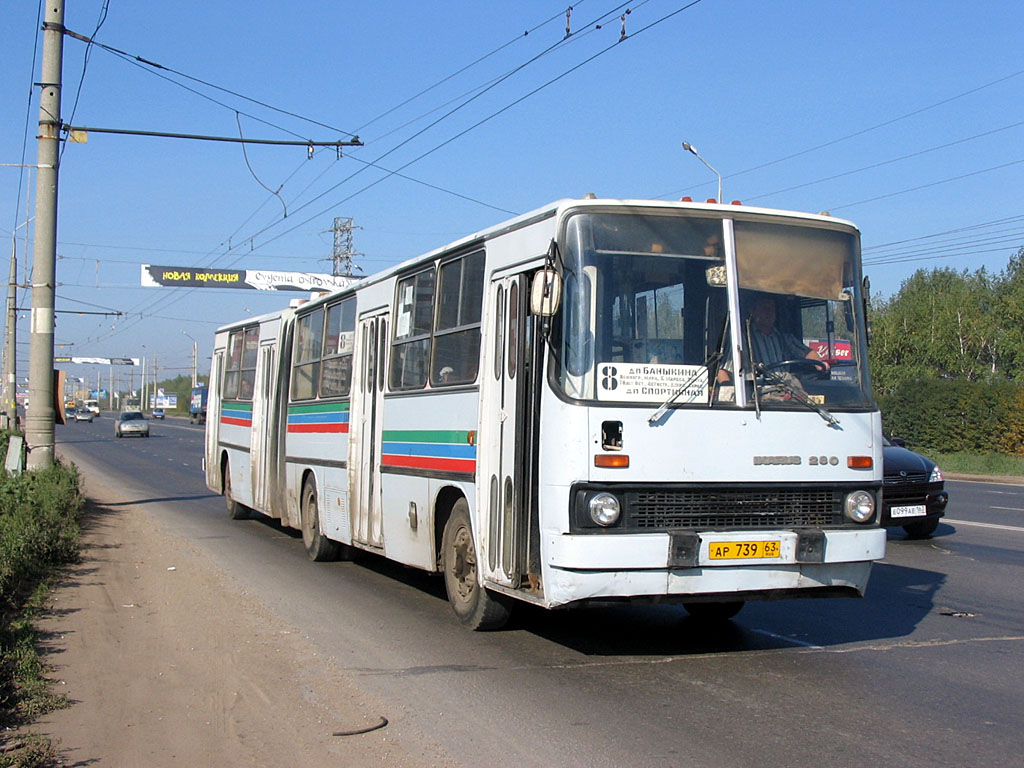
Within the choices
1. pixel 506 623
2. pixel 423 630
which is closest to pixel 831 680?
pixel 506 623

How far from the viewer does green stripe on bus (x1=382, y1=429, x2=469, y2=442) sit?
8.62 meters

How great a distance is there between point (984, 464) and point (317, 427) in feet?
91.1

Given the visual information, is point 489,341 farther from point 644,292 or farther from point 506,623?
point 506,623

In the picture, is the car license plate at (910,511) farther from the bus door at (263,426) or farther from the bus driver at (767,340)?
the bus door at (263,426)

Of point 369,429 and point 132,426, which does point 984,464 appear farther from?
point 132,426

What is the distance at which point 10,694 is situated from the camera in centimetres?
636

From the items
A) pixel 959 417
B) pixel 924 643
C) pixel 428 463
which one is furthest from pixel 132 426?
pixel 924 643

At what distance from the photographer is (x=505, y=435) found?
7723 mm

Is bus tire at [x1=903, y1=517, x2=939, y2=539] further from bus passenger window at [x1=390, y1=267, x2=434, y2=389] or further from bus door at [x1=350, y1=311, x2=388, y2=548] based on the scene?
bus passenger window at [x1=390, y1=267, x2=434, y2=389]

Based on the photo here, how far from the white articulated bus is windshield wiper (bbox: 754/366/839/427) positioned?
0.04ft

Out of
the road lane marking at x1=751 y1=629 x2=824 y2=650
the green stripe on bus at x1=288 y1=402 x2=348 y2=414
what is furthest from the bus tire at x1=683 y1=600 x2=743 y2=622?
the green stripe on bus at x1=288 y1=402 x2=348 y2=414

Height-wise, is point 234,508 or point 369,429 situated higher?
point 369,429

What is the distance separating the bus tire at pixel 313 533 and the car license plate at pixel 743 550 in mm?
6534

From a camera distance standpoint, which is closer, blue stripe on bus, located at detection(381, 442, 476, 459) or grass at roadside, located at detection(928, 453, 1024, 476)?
blue stripe on bus, located at detection(381, 442, 476, 459)
